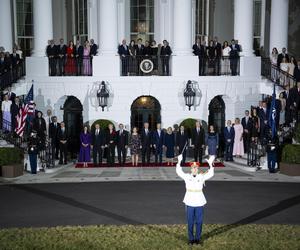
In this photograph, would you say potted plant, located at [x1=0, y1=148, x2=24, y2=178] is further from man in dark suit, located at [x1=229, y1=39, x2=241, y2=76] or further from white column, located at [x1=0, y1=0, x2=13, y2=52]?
man in dark suit, located at [x1=229, y1=39, x2=241, y2=76]

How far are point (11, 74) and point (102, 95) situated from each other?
487 cm

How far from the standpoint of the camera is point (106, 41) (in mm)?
25562

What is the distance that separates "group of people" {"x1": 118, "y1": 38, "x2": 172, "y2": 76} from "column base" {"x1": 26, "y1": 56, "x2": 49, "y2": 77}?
12.8 ft

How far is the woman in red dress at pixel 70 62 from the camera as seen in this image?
25234 mm

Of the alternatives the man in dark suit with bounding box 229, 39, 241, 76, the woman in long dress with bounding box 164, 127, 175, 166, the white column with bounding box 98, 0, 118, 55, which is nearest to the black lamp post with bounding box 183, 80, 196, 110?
the man in dark suit with bounding box 229, 39, 241, 76

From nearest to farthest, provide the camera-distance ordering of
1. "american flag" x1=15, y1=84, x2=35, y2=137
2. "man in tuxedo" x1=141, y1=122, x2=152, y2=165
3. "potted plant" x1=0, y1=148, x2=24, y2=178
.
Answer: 1. "potted plant" x1=0, y1=148, x2=24, y2=178
2. "american flag" x1=15, y1=84, x2=35, y2=137
3. "man in tuxedo" x1=141, y1=122, x2=152, y2=165

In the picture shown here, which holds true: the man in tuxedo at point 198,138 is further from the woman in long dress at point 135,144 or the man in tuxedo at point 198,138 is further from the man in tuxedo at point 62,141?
the man in tuxedo at point 62,141

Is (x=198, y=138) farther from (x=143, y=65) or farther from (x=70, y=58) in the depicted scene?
(x=70, y=58)

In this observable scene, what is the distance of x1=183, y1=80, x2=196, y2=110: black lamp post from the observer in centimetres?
2500

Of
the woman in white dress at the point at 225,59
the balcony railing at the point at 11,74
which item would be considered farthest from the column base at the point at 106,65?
the woman in white dress at the point at 225,59

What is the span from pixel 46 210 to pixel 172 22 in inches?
670

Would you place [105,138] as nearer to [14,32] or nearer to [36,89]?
[36,89]

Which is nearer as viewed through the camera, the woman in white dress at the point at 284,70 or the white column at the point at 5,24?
the woman in white dress at the point at 284,70

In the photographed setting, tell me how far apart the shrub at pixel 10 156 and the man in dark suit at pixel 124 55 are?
8.14 m
